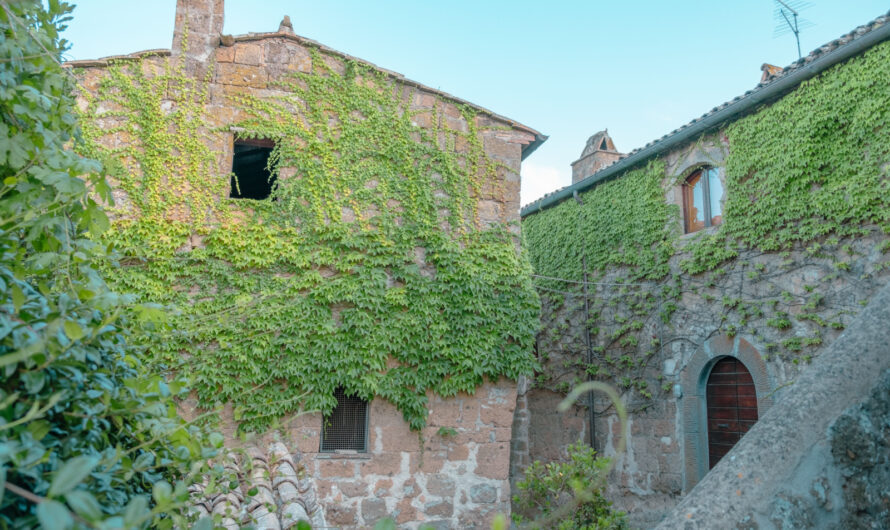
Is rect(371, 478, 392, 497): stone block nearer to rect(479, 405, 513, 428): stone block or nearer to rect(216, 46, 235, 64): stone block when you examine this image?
rect(479, 405, 513, 428): stone block

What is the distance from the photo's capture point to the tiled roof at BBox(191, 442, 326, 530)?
3859mm

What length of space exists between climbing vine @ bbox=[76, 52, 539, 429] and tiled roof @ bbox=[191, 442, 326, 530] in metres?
0.49

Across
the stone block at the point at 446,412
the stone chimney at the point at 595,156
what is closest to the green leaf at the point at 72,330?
the stone block at the point at 446,412

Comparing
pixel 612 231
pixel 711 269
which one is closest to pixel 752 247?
pixel 711 269

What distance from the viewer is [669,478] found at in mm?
8969

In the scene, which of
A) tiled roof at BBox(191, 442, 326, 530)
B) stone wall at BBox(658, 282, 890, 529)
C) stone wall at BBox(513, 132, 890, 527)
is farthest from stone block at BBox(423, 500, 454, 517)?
stone wall at BBox(658, 282, 890, 529)

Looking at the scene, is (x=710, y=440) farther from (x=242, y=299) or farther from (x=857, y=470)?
(x=857, y=470)

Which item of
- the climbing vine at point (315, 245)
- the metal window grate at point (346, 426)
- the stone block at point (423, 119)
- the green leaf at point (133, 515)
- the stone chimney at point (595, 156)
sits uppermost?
the stone chimney at point (595, 156)

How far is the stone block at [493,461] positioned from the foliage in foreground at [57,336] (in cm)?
541

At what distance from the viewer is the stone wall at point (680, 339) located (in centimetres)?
727

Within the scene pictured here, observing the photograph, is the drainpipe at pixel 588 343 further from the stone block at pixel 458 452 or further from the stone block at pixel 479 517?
the stone block at pixel 458 452

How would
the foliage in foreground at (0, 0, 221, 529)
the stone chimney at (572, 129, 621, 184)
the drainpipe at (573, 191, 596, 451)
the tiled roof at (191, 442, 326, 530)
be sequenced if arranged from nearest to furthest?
the foliage in foreground at (0, 0, 221, 529) < the tiled roof at (191, 442, 326, 530) < the drainpipe at (573, 191, 596, 451) < the stone chimney at (572, 129, 621, 184)

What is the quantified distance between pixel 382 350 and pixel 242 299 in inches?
61.7

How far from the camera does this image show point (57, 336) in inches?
50.3
